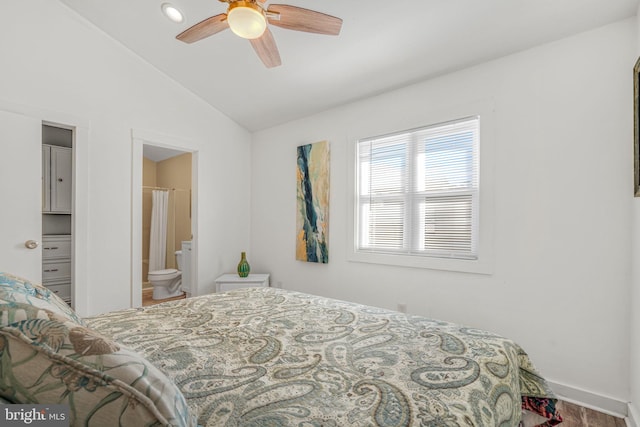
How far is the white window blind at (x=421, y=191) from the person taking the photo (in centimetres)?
270

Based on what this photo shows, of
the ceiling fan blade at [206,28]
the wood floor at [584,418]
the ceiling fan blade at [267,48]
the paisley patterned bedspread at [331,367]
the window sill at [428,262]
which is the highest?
the ceiling fan blade at [206,28]

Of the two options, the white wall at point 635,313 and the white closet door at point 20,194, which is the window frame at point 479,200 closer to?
the white wall at point 635,313

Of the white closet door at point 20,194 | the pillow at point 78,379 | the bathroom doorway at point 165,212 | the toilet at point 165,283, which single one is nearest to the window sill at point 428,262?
the pillow at point 78,379

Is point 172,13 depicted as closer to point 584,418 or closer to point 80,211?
point 80,211

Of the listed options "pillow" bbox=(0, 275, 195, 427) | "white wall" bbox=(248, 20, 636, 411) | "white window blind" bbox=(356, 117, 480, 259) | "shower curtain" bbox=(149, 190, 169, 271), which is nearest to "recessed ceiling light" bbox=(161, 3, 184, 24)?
"white window blind" bbox=(356, 117, 480, 259)

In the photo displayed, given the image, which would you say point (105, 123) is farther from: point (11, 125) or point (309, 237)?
point (309, 237)

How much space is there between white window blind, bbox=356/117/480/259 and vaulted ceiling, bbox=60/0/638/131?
0.54m

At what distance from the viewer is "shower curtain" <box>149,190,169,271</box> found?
5535 millimetres

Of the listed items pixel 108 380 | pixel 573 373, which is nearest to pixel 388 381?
pixel 108 380

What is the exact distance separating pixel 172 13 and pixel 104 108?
115 cm

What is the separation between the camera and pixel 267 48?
6.77 feet

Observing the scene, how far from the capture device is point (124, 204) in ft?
10.8

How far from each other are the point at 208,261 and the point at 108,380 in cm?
365

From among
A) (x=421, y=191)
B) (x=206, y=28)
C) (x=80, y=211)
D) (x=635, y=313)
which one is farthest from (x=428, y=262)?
(x=80, y=211)
